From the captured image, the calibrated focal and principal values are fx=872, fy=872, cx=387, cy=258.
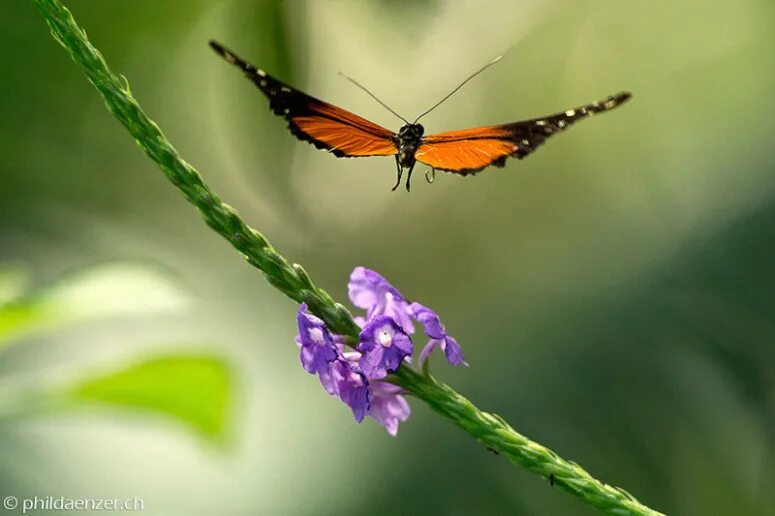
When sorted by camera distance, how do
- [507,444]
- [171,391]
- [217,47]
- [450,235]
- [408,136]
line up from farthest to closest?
[450,235] → [408,136] → [507,444] → [217,47] → [171,391]

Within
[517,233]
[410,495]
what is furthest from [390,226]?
[410,495]

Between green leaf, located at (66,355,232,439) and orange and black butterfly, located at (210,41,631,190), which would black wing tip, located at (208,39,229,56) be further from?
green leaf, located at (66,355,232,439)

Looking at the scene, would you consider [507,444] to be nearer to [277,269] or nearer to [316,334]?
[316,334]

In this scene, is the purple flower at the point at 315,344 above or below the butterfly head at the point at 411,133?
below

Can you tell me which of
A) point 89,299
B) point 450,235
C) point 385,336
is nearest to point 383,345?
point 385,336

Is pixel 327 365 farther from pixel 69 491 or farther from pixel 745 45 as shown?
pixel 745 45

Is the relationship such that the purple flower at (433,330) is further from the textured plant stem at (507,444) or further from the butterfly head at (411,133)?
the butterfly head at (411,133)

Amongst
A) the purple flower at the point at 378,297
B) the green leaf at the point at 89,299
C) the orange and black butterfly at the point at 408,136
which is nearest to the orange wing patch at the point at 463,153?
the orange and black butterfly at the point at 408,136
